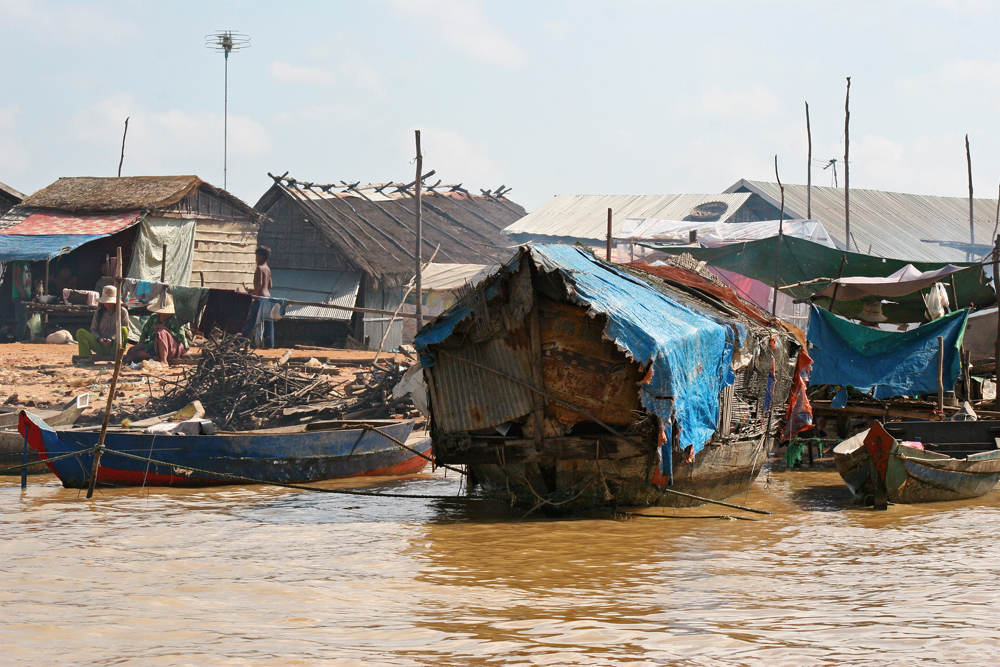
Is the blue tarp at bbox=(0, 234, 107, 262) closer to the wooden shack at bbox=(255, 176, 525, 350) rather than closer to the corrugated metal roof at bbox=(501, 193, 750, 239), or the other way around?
the wooden shack at bbox=(255, 176, 525, 350)

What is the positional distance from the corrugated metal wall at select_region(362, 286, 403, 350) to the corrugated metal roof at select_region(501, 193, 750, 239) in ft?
26.4

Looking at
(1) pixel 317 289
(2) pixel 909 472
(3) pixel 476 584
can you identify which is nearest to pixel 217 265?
(1) pixel 317 289

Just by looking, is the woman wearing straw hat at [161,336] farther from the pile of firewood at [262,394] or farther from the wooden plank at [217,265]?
the wooden plank at [217,265]

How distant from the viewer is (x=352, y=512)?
11320 mm

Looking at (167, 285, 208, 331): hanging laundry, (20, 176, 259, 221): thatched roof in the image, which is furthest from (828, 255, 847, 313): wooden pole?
(20, 176, 259, 221): thatched roof

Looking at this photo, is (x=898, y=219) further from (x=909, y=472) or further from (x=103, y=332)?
(x=103, y=332)

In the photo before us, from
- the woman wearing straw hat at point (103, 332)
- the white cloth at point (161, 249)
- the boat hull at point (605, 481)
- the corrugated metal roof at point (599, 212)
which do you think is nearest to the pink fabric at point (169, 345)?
the woman wearing straw hat at point (103, 332)

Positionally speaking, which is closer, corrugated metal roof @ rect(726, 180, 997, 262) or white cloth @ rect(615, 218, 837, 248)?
white cloth @ rect(615, 218, 837, 248)

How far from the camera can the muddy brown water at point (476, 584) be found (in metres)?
5.75

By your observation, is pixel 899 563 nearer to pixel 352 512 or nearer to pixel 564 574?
pixel 564 574

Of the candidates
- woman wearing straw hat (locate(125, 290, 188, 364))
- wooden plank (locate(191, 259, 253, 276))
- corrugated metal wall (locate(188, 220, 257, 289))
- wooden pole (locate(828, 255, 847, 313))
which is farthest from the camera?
corrugated metal wall (locate(188, 220, 257, 289))

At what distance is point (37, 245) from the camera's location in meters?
23.4

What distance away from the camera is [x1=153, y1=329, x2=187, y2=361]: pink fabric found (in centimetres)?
2098

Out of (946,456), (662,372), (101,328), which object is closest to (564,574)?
(662,372)
